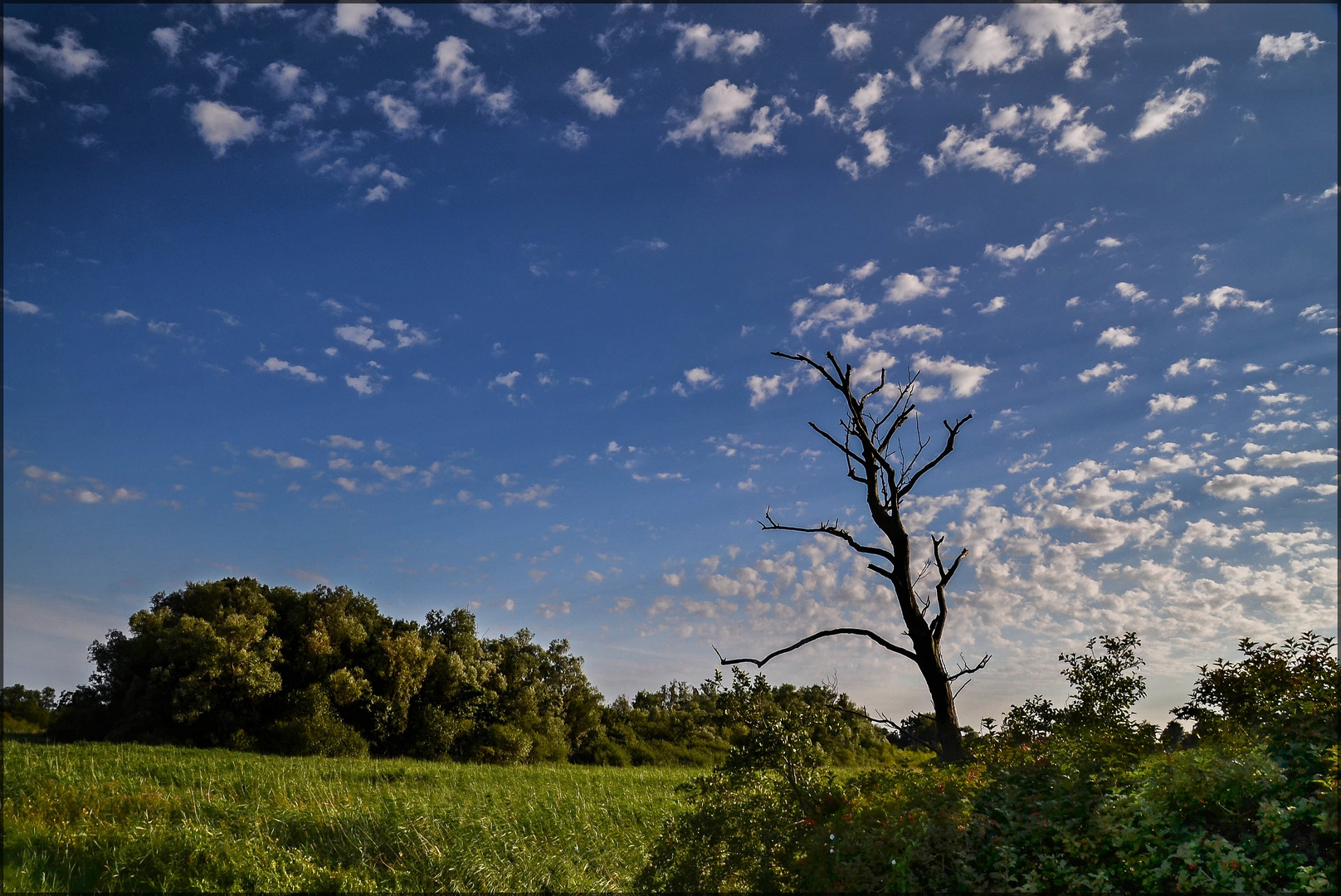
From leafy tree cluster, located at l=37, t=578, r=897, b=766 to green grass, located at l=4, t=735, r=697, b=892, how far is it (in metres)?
5.96

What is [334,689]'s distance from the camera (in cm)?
2319

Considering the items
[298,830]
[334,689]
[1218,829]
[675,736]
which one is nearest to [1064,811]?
[1218,829]

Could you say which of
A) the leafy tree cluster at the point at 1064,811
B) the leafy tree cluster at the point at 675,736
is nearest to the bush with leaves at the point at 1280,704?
the leafy tree cluster at the point at 1064,811

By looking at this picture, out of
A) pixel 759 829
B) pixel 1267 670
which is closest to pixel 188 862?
pixel 759 829

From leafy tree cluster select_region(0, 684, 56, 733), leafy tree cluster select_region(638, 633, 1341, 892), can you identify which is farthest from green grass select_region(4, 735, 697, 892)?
leafy tree cluster select_region(0, 684, 56, 733)

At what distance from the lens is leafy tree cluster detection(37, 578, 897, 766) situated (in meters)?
21.3

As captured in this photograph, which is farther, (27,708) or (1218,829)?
(27,708)

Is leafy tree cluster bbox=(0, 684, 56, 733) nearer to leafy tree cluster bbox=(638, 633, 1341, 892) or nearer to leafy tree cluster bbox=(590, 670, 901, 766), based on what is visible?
leafy tree cluster bbox=(590, 670, 901, 766)

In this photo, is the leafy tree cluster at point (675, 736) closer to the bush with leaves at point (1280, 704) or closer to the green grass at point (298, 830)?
the green grass at point (298, 830)

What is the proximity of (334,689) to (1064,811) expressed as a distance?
77.8ft

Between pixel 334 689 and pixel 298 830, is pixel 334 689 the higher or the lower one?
the higher one

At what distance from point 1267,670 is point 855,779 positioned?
389 cm

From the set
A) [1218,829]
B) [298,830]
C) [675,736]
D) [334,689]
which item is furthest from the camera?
[675,736]

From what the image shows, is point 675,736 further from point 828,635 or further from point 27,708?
point 828,635
